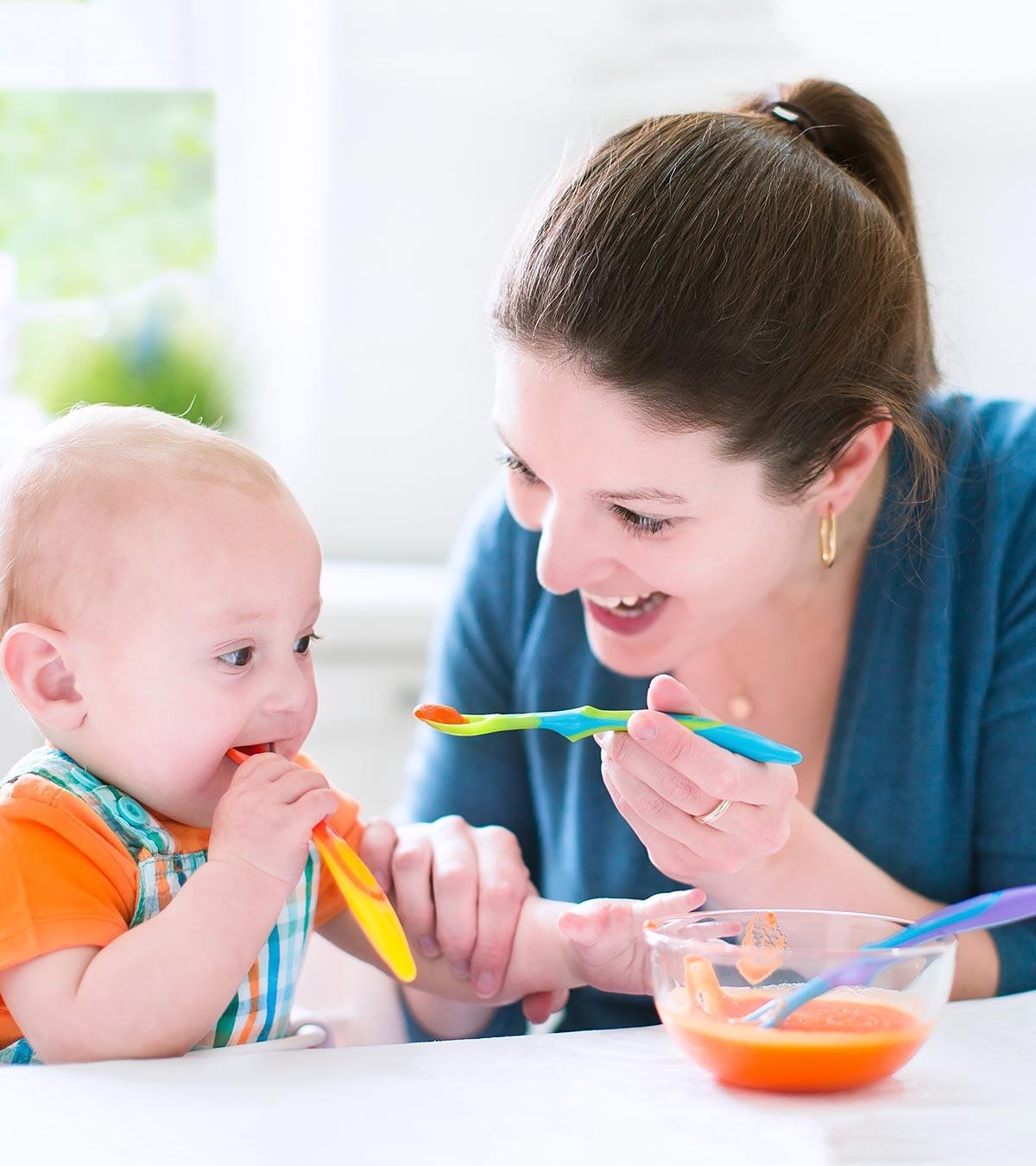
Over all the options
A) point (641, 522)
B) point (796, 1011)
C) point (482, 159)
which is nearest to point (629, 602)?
point (641, 522)

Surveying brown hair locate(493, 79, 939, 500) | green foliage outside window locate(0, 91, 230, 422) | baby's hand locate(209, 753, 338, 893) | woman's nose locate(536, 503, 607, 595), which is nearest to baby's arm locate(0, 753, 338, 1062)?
baby's hand locate(209, 753, 338, 893)

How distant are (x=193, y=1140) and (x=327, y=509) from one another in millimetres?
2015

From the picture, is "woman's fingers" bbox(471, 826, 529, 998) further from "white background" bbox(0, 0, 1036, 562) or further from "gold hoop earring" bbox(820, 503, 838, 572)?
Answer: "white background" bbox(0, 0, 1036, 562)

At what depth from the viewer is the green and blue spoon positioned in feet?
3.21

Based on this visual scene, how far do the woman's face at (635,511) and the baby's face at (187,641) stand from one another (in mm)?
241

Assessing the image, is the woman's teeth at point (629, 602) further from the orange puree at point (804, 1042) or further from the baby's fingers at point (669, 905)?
the orange puree at point (804, 1042)

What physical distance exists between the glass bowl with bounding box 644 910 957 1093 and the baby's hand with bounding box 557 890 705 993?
130mm

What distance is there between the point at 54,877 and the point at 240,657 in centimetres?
20

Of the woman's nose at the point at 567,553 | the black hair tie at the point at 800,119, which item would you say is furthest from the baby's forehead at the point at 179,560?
the black hair tie at the point at 800,119

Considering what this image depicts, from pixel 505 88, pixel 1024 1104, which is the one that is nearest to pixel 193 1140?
pixel 1024 1104

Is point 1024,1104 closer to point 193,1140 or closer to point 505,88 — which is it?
point 193,1140

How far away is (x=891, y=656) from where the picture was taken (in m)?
1.36

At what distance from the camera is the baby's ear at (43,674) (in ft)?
3.18

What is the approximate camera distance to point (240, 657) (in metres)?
1.02
